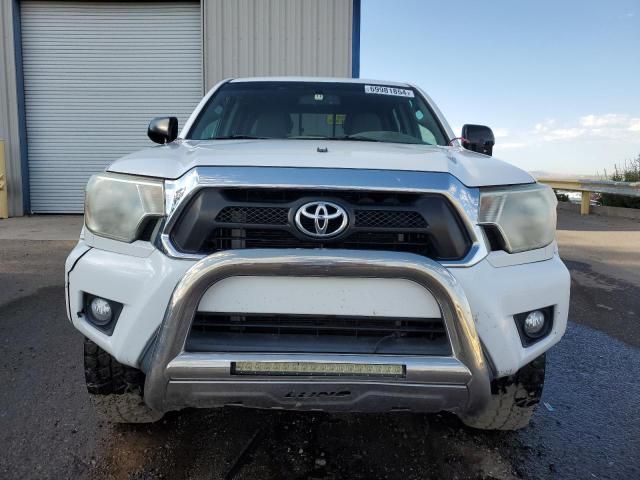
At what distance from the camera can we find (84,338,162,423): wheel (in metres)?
2.11

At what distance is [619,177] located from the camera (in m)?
14.6

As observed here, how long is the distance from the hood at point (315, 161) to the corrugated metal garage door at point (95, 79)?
910 cm

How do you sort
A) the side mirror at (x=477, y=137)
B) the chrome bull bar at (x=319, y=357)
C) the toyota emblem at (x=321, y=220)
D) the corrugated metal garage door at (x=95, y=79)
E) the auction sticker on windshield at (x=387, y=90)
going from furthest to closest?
1. the corrugated metal garage door at (x=95, y=79)
2. the auction sticker on windshield at (x=387, y=90)
3. the side mirror at (x=477, y=137)
4. the toyota emblem at (x=321, y=220)
5. the chrome bull bar at (x=319, y=357)

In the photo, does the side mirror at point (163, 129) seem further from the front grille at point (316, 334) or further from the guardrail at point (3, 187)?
the guardrail at point (3, 187)

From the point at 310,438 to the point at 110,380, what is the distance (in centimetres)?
95

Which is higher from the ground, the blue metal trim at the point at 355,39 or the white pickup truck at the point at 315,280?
the blue metal trim at the point at 355,39

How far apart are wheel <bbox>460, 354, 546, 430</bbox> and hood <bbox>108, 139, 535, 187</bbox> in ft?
2.61

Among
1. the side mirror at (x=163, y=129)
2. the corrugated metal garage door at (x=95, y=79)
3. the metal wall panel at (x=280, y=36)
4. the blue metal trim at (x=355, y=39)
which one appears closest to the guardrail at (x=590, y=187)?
the blue metal trim at (x=355, y=39)

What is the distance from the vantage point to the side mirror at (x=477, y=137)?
124 inches

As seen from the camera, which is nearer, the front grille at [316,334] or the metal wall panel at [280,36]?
the front grille at [316,334]

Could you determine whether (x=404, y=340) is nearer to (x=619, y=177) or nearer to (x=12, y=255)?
(x=12, y=255)

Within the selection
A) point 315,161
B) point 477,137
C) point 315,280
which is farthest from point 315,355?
point 477,137

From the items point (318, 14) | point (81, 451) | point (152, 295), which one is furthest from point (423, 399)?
point (318, 14)

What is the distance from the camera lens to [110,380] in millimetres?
2123
